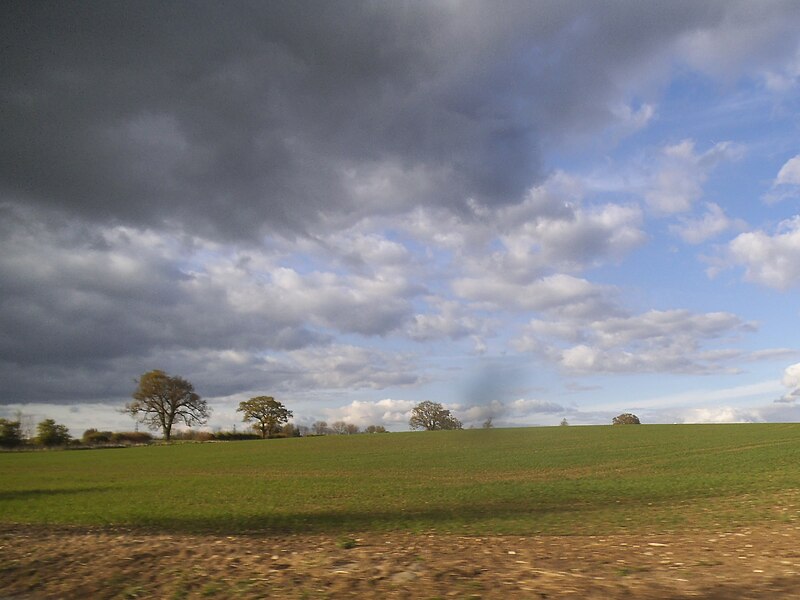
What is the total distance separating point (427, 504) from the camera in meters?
28.0

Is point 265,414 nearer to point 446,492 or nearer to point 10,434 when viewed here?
point 10,434

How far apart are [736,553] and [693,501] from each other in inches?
576

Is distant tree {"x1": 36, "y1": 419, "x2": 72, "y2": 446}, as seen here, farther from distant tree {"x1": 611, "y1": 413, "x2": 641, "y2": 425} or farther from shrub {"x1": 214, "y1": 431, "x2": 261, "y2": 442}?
distant tree {"x1": 611, "y1": 413, "x2": 641, "y2": 425}

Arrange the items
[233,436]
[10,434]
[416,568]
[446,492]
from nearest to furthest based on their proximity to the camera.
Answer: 1. [416,568]
2. [446,492]
3. [10,434]
4. [233,436]

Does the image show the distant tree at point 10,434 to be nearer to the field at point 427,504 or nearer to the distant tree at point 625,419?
the field at point 427,504

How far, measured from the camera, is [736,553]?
12547 mm

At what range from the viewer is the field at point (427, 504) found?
15117mm

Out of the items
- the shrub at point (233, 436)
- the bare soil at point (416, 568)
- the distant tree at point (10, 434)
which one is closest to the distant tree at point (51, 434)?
the distant tree at point (10, 434)

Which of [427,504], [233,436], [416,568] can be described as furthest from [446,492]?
[233,436]

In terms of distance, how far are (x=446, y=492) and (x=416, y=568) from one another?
23.0 m

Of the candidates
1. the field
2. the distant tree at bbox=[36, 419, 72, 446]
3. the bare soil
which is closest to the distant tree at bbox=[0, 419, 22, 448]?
the distant tree at bbox=[36, 419, 72, 446]

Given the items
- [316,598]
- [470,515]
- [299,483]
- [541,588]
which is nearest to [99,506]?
[299,483]

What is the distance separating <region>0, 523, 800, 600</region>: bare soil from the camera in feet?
31.4

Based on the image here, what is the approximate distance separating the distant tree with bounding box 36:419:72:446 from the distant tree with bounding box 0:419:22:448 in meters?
3.25
